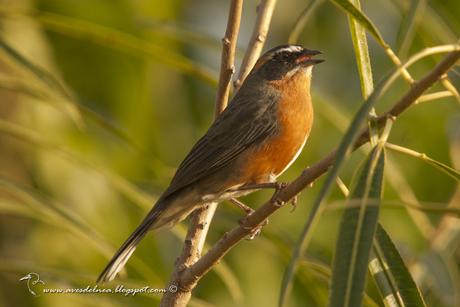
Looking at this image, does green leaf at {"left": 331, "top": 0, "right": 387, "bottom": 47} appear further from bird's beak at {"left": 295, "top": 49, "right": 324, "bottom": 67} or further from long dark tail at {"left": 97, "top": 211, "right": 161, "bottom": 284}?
bird's beak at {"left": 295, "top": 49, "right": 324, "bottom": 67}

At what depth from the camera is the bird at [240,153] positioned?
4379 mm

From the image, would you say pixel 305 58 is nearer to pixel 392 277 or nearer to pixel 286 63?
pixel 286 63

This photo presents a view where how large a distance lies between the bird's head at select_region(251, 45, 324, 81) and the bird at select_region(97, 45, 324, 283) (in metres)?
0.19

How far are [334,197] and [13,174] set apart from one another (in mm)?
2313

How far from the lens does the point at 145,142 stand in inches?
241

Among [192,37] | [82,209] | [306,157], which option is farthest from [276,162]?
[306,157]

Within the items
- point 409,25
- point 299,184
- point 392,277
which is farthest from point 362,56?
point 392,277

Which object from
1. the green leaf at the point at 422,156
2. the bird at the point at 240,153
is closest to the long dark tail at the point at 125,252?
the bird at the point at 240,153

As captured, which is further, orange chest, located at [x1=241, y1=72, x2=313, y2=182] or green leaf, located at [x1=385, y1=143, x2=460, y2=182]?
orange chest, located at [x1=241, y1=72, x2=313, y2=182]

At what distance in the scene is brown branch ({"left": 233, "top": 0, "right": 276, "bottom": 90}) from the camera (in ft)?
11.6

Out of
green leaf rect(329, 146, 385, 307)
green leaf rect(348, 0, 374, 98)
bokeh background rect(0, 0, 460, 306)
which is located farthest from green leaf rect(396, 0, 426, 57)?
bokeh background rect(0, 0, 460, 306)

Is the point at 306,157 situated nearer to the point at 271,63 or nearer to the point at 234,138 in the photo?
the point at 271,63

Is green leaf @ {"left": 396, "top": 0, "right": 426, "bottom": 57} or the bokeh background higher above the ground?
the bokeh background

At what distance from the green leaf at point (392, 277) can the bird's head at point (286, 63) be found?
2.61 metres
